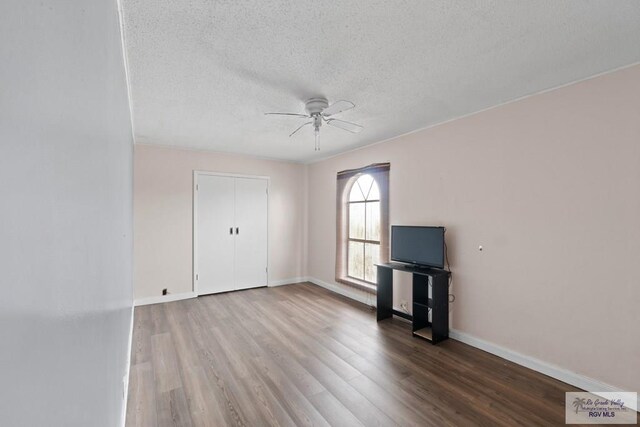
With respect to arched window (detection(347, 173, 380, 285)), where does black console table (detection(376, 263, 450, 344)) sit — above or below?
below

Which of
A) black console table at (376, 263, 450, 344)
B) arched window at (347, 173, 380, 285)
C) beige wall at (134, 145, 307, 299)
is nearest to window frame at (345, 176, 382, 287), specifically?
arched window at (347, 173, 380, 285)

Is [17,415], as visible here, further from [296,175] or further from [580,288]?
[296,175]

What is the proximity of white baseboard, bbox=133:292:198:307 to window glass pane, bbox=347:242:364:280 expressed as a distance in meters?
2.64

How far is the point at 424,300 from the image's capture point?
11.2 feet

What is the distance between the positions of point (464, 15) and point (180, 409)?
3.16 metres

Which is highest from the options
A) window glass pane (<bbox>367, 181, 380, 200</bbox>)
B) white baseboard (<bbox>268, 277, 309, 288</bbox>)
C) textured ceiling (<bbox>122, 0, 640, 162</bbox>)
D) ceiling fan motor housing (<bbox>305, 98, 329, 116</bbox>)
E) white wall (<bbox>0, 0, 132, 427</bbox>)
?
textured ceiling (<bbox>122, 0, 640, 162</bbox>)

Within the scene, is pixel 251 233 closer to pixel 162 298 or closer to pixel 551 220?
pixel 162 298

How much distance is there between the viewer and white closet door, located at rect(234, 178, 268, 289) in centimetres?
511

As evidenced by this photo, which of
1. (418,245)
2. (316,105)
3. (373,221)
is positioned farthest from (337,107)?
(373,221)

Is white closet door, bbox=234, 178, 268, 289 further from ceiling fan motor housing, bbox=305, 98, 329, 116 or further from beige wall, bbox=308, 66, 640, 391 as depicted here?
beige wall, bbox=308, 66, 640, 391

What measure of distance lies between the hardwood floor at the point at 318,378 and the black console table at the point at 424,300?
13cm

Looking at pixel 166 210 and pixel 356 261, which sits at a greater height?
pixel 166 210

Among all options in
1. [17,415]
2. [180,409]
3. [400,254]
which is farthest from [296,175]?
[17,415]

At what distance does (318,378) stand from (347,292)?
240 cm
